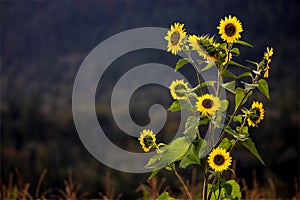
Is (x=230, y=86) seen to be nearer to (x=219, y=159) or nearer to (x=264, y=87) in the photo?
(x=264, y=87)

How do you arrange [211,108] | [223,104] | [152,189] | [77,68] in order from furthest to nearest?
[77,68]
[152,189]
[223,104]
[211,108]

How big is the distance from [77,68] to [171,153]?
21230 millimetres

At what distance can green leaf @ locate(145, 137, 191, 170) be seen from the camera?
152 cm

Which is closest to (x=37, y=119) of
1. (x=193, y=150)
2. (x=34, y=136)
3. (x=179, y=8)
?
(x=34, y=136)

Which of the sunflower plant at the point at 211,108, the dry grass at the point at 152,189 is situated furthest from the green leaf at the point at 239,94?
the dry grass at the point at 152,189

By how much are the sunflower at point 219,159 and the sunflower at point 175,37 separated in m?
0.34

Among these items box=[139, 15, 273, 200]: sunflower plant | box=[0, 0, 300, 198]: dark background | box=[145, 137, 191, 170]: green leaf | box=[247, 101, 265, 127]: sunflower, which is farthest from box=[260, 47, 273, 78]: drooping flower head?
box=[0, 0, 300, 198]: dark background

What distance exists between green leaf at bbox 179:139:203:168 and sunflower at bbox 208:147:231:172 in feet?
0.17

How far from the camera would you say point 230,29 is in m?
1.51

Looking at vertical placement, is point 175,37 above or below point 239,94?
above

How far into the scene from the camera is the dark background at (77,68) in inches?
675

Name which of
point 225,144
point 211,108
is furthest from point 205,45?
point 225,144

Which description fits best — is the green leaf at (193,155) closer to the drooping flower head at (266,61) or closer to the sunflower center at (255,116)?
the sunflower center at (255,116)

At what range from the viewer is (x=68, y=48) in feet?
78.7
